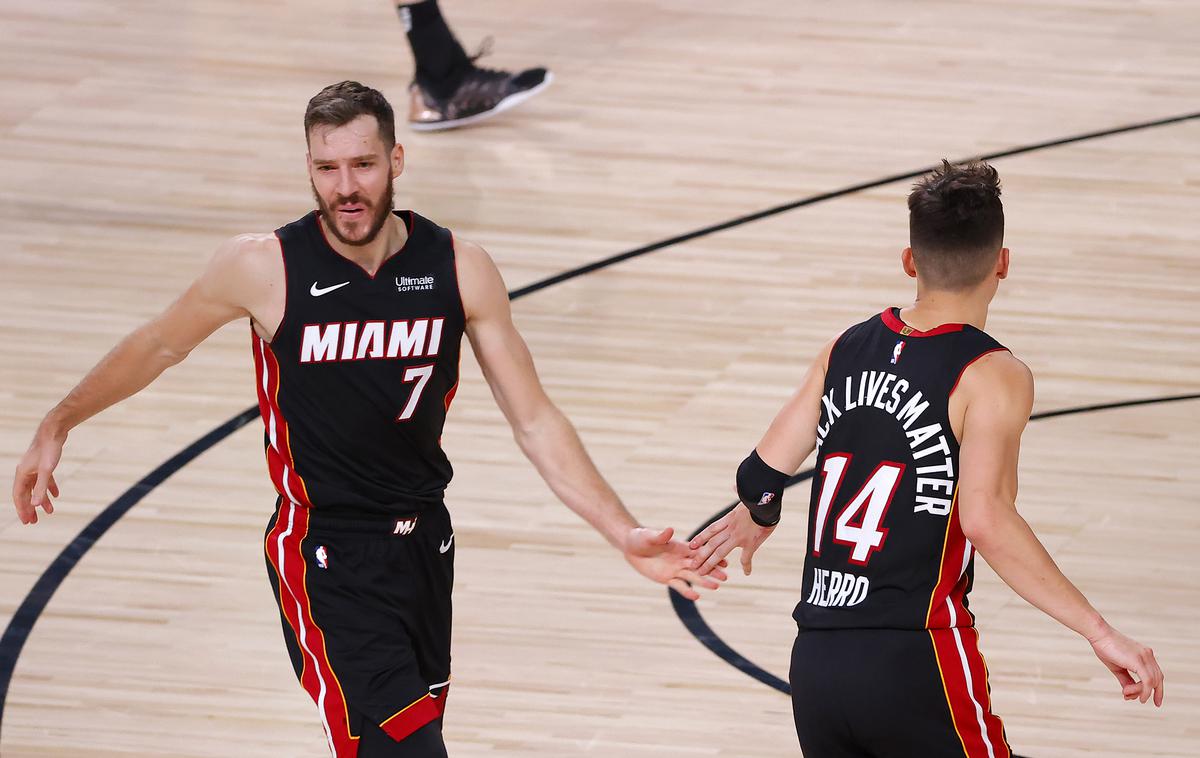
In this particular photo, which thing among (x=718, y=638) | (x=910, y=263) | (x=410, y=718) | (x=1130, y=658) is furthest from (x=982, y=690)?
(x=718, y=638)

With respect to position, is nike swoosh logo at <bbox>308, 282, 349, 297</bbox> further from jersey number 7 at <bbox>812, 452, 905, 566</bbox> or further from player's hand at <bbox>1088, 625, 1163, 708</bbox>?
player's hand at <bbox>1088, 625, 1163, 708</bbox>

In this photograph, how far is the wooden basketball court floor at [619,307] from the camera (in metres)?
5.00

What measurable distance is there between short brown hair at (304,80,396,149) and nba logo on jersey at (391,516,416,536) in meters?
0.79

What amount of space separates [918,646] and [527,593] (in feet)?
7.55

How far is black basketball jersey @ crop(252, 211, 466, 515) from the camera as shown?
3611 millimetres

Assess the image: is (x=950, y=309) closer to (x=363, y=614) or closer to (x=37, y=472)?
(x=363, y=614)

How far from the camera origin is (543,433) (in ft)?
12.5

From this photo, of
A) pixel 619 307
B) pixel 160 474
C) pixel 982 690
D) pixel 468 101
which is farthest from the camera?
pixel 468 101

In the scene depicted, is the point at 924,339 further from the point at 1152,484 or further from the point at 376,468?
the point at 1152,484

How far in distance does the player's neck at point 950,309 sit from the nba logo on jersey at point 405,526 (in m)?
1.14

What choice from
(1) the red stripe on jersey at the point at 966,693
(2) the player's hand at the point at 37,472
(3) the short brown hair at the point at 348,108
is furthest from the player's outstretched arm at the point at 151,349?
(1) the red stripe on jersey at the point at 966,693

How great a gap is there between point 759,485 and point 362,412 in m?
0.83

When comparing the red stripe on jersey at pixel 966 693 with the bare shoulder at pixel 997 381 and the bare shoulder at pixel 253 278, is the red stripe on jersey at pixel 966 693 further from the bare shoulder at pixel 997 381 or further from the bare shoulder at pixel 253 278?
the bare shoulder at pixel 253 278

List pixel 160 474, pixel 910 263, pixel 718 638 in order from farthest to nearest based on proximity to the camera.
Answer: pixel 160 474 → pixel 718 638 → pixel 910 263
